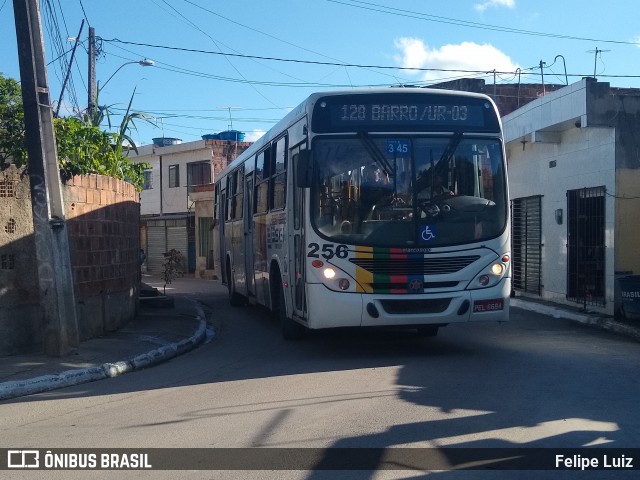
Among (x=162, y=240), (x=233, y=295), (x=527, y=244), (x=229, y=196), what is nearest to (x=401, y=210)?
(x=229, y=196)

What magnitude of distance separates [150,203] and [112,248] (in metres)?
28.7

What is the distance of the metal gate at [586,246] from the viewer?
16.4m

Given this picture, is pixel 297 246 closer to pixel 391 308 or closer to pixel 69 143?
pixel 391 308

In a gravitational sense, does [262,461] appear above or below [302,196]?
→ below

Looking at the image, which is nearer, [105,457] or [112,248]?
[105,457]

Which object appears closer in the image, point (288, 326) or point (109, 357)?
point (109, 357)

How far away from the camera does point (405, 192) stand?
33.1 ft

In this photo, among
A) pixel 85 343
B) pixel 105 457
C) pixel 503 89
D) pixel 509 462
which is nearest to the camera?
pixel 509 462

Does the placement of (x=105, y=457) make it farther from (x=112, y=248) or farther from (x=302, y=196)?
(x=112, y=248)

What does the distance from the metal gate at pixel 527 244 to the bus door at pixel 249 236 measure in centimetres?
814

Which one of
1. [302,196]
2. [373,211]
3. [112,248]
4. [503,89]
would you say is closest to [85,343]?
[112,248]

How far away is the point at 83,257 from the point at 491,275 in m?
6.43

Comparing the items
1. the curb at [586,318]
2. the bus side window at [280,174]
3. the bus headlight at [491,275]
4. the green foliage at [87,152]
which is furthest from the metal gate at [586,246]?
the green foliage at [87,152]

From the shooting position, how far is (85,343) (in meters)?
11.7
